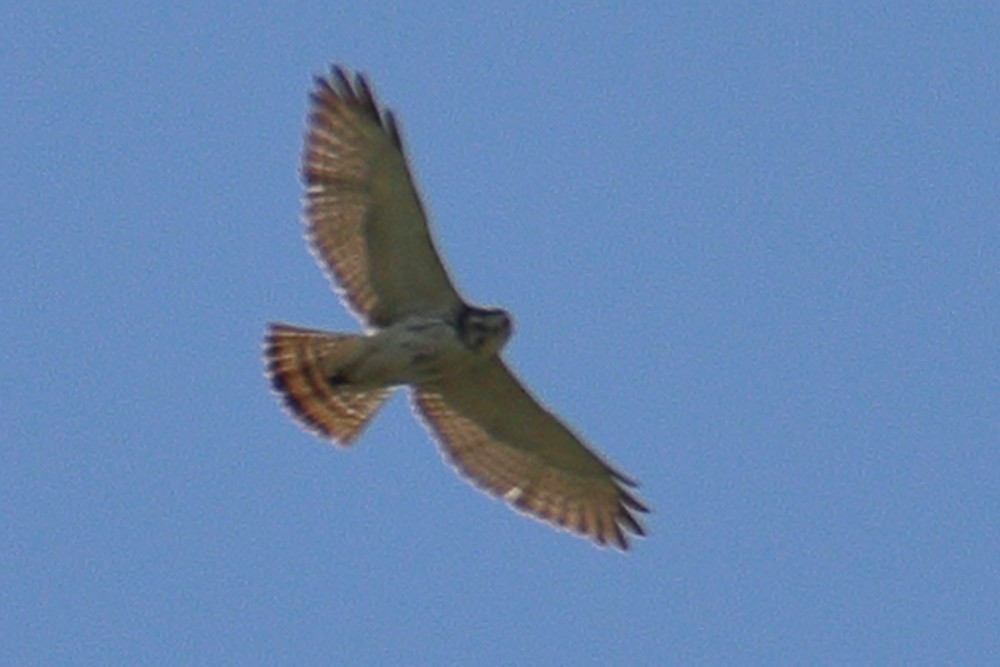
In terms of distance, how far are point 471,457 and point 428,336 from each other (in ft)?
5.63

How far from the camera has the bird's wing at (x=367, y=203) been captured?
896 inches

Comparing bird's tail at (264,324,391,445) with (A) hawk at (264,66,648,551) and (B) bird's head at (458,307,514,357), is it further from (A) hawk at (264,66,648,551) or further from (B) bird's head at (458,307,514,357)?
(B) bird's head at (458,307,514,357)

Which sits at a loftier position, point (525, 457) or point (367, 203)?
point (367, 203)

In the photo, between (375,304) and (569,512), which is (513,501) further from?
(375,304)

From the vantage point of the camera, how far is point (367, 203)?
899 inches

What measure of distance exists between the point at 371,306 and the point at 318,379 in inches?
26.3

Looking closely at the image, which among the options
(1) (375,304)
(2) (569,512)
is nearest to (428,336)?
(1) (375,304)

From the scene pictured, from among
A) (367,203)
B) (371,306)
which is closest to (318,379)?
(371,306)

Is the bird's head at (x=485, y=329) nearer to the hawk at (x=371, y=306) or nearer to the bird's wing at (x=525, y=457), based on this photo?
the hawk at (x=371, y=306)

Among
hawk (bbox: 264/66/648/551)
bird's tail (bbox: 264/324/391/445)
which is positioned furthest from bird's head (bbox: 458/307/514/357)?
bird's tail (bbox: 264/324/391/445)

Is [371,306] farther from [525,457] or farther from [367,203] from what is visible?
[525,457]

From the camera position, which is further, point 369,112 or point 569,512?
point 569,512

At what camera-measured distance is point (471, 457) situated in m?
24.2

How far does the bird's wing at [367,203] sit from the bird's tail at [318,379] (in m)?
0.43
